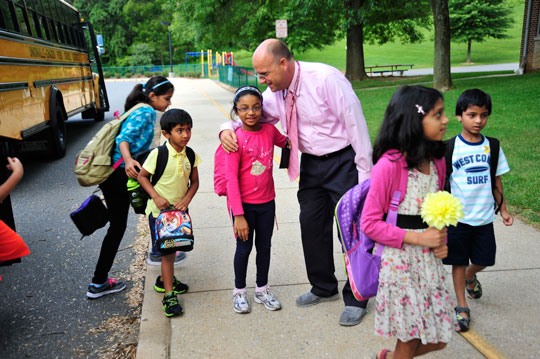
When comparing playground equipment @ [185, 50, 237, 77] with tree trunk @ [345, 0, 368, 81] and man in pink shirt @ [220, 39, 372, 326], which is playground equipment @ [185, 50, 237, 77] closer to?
tree trunk @ [345, 0, 368, 81]

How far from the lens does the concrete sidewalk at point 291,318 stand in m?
3.00

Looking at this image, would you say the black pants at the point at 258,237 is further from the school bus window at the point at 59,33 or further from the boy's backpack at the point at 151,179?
the school bus window at the point at 59,33

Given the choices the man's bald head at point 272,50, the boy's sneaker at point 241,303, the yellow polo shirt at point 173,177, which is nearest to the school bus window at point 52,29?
the yellow polo shirt at point 173,177

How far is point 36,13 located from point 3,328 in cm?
769

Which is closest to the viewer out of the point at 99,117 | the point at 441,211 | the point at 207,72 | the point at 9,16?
the point at 441,211

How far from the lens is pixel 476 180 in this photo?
3148 millimetres

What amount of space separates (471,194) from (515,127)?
754 cm

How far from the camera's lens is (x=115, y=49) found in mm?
68938

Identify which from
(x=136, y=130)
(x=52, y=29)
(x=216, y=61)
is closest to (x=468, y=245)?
(x=136, y=130)

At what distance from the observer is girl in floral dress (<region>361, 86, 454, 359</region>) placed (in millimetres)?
2236

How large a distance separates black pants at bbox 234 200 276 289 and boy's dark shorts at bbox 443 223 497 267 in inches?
47.4

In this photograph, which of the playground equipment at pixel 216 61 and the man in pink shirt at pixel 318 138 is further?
the playground equipment at pixel 216 61

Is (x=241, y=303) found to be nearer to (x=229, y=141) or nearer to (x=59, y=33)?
(x=229, y=141)

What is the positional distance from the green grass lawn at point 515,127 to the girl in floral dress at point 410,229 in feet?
10.9
